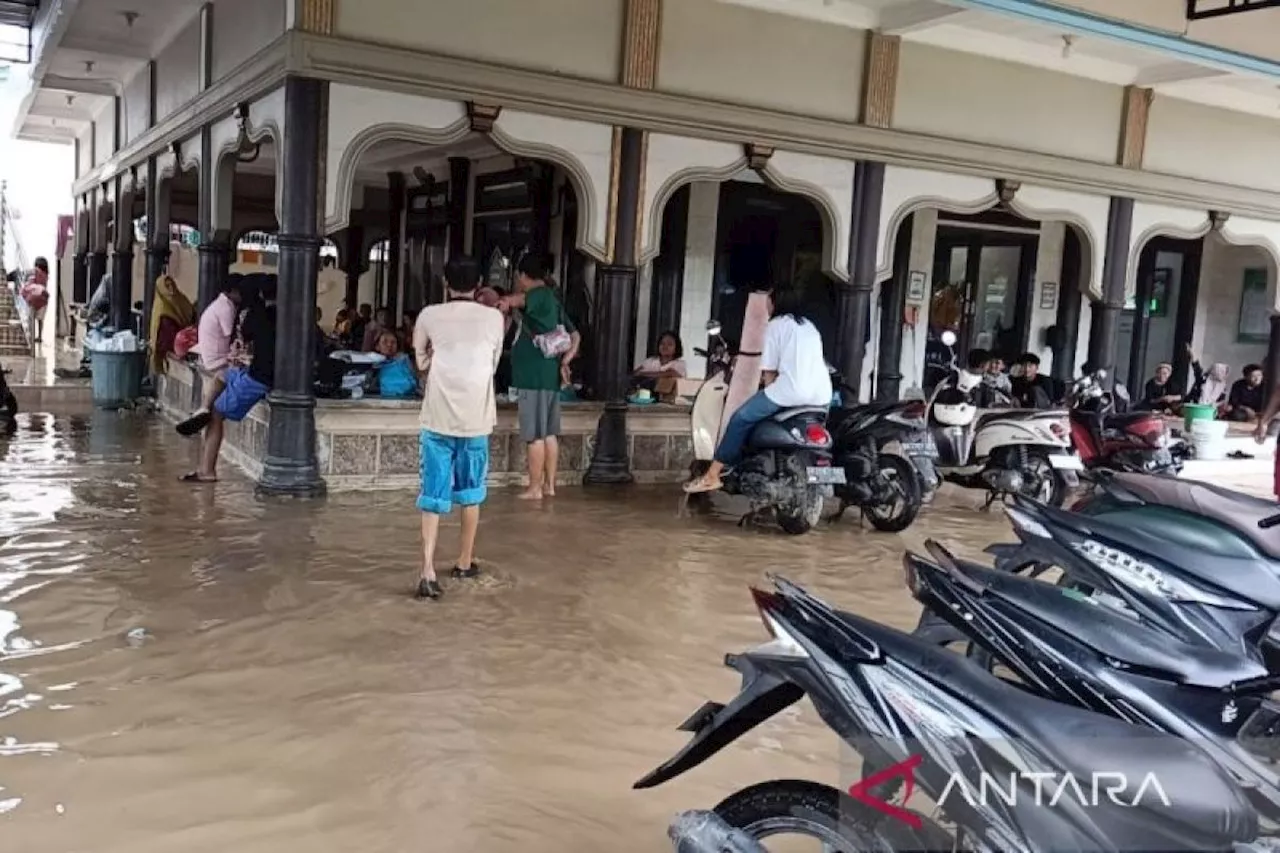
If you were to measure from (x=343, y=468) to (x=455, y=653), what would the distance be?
334 centimetres

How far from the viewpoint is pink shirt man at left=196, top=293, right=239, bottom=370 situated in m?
7.80

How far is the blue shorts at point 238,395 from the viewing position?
7.20 meters

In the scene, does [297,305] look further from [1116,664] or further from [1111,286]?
[1111,286]

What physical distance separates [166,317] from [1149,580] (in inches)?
391

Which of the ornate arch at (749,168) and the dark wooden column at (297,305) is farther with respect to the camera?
the ornate arch at (749,168)

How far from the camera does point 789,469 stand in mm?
6789

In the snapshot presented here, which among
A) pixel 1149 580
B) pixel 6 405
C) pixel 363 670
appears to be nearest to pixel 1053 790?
pixel 1149 580

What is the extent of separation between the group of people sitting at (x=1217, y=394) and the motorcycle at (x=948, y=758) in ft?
35.7

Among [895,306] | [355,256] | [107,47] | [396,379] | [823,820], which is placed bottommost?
[823,820]

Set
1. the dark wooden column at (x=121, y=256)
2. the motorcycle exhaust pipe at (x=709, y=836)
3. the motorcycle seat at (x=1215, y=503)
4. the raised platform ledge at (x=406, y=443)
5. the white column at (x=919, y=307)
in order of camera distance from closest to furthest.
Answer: the motorcycle exhaust pipe at (x=709, y=836) < the motorcycle seat at (x=1215, y=503) < the raised platform ledge at (x=406, y=443) < the white column at (x=919, y=307) < the dark wooden column at (x=121, y=256)

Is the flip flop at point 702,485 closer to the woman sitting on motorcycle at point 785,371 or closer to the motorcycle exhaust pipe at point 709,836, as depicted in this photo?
the woman sitting on motorcycle at point 785,371

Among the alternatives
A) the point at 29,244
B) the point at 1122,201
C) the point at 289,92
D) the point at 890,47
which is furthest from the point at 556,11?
the point at 29,244

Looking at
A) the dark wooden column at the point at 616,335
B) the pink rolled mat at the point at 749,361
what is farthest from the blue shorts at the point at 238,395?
the pink rolled mat at the point at 749,361

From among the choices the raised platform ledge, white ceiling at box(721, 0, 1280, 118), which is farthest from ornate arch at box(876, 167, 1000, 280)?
the raised platform ledge
